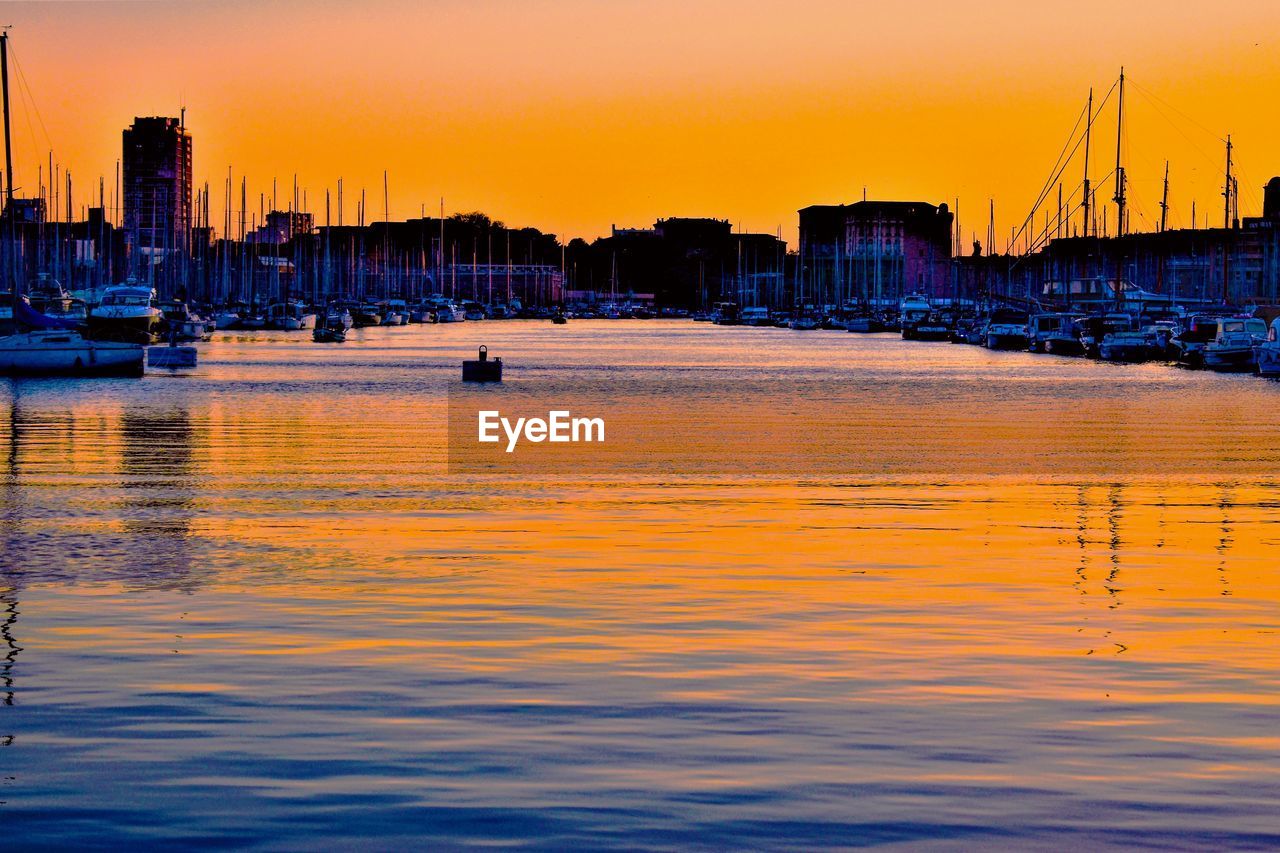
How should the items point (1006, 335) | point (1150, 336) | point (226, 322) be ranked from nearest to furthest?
point (1150, 336) < point (1006, 335) < point (226, 322)

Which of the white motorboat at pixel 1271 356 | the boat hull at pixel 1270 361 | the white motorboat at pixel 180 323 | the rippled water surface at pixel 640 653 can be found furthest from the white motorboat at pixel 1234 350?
the white motorboat at pixel 180 323

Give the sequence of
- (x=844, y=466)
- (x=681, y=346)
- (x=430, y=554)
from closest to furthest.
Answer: (x=430, y=554), (x=844, y=466), (x=681, y=346)

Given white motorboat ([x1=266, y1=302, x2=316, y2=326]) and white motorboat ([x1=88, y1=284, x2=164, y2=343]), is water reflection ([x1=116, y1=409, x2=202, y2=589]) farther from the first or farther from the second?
white motorboat ([x1=266, y1=302, x2=316, y2=326])

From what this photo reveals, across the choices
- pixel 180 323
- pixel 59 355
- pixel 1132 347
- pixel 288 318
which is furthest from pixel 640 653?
pixel 288 318

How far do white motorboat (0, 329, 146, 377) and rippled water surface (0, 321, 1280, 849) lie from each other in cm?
4270

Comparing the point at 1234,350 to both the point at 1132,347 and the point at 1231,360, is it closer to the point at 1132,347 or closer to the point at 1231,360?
the point at 1231,360

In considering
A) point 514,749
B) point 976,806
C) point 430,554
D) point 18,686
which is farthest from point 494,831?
point 430,554

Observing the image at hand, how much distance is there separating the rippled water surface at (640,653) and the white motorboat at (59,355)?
42701 millimetres

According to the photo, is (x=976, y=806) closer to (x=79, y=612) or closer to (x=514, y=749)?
(x=514, y=749)

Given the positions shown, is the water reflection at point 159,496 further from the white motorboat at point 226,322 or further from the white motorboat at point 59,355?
the white motorboat at point 226,322

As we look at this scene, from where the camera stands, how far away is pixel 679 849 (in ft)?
35.2

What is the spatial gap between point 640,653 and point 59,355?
69769mm

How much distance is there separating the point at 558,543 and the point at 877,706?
36.8 feet

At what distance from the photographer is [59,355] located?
81750 mm
